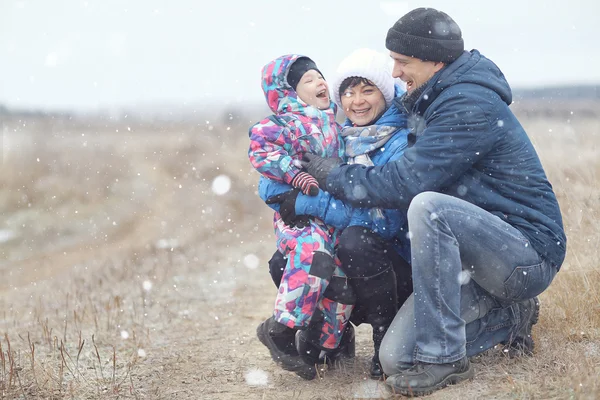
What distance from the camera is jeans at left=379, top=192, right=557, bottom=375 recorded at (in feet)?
10.5

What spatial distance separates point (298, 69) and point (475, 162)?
1248mm

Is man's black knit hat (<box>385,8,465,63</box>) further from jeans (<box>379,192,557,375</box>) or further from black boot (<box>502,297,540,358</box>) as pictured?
black boot (<box>502,297,540,358</box>)

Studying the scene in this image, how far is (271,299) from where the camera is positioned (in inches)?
277

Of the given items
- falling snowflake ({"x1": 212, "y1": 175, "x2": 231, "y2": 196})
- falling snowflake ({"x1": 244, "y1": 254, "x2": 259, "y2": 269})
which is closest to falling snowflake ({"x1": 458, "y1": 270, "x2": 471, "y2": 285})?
falling snowflake ({"x1": 244, "y1": 254, "x2": 259, "y2": 269})

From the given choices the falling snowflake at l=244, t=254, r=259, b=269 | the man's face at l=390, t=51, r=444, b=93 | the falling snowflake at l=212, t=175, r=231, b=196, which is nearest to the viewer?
the man's face at l=390, t=51, r=444, b=93

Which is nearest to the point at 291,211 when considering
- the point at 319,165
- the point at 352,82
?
the point at 319,165

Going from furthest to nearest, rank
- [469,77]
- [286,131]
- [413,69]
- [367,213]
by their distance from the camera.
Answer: [286,131] < [367,213] < [413,69] < [469,77]

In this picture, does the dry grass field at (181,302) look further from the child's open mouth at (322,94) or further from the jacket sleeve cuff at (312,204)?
the child's open mouth at (322,94)

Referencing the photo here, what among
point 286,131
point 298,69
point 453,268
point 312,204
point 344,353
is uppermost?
point 298,69

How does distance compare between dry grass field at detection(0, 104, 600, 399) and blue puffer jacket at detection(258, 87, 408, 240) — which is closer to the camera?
blue puffer jacket at detection(258, 87, 408, 240)

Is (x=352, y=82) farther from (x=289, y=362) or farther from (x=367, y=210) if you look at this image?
(x=289, y=362)

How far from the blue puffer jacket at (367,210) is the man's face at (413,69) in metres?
0.26

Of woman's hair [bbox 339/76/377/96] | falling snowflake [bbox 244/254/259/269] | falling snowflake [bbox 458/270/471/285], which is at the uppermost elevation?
woman's hair [bbox 339/76/377/96]

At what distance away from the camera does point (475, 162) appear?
3.34 m
